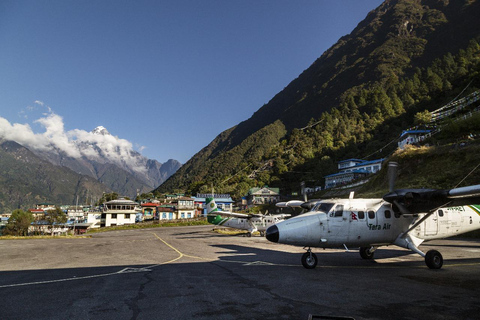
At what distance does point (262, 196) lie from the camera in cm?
10575

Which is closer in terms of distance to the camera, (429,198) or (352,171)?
(429,198)

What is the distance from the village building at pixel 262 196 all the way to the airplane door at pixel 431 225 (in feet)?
296

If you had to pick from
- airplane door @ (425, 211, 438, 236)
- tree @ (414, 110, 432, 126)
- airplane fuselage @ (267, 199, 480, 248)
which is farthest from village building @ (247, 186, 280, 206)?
airplane fuselage @ (267, 199, 480, 248)

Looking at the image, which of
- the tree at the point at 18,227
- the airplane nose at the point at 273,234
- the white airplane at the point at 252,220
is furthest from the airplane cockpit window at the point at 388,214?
the tree at the point at 18,227

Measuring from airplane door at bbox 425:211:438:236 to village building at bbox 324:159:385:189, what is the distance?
226 feet

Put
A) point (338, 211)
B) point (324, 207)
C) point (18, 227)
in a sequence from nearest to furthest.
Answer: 1. point (338, 211)
2. point (324, 207)
3. point (18, 227)

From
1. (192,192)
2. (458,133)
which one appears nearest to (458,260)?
(458,133)

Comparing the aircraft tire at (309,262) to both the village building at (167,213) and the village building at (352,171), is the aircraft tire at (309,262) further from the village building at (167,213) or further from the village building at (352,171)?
the village building at (167,213)

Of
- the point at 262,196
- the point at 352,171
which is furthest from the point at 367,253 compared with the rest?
the point at 262,196

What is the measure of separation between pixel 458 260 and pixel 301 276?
381 inches

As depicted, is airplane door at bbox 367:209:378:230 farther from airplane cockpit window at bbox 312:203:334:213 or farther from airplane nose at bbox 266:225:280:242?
airplane nose at bbox 266:225:280:242

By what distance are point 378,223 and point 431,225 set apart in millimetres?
3246

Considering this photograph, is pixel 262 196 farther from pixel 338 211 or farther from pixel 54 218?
pixel 338 211

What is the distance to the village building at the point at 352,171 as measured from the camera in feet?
272
